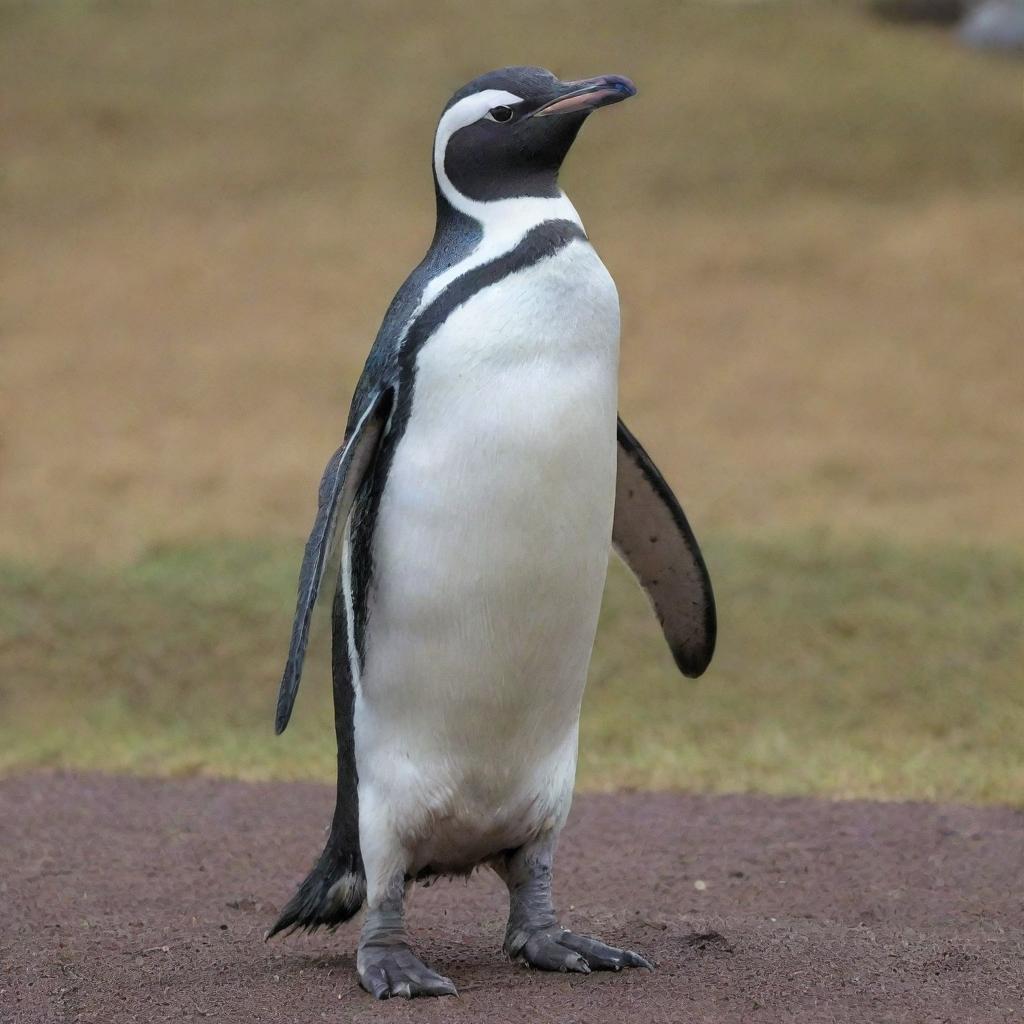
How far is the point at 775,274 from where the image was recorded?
1180 centimetres

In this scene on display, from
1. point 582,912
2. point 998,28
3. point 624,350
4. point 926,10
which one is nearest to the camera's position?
point 582,912

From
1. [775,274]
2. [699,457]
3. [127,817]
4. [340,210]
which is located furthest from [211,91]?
[127,817]

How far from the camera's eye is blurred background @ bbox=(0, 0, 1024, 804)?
6176 mm

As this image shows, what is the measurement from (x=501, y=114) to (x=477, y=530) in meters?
0.73

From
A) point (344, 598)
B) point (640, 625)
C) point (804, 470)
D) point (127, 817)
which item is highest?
point (344, 598)

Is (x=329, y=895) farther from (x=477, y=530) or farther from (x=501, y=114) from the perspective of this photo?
(x=501, y=114)

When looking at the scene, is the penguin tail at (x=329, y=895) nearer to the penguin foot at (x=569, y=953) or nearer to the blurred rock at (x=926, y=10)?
the penguin foot at (x=569, y=953)

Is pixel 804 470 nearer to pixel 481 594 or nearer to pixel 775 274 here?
pixel 775 274

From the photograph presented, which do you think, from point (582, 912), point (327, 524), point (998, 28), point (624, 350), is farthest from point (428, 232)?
point (327, 524)

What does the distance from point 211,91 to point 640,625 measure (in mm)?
9129

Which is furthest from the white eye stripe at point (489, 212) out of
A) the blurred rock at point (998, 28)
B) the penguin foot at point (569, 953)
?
the blurred rock at point (998, 28)

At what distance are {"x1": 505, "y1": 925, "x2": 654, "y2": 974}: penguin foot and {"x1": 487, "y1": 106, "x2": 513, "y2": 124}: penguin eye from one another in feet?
4.80

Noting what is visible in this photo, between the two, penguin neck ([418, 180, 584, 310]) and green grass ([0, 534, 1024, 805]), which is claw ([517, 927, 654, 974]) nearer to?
penguin neck ([418, 180, 584, 310])

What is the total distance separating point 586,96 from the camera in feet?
9.45
